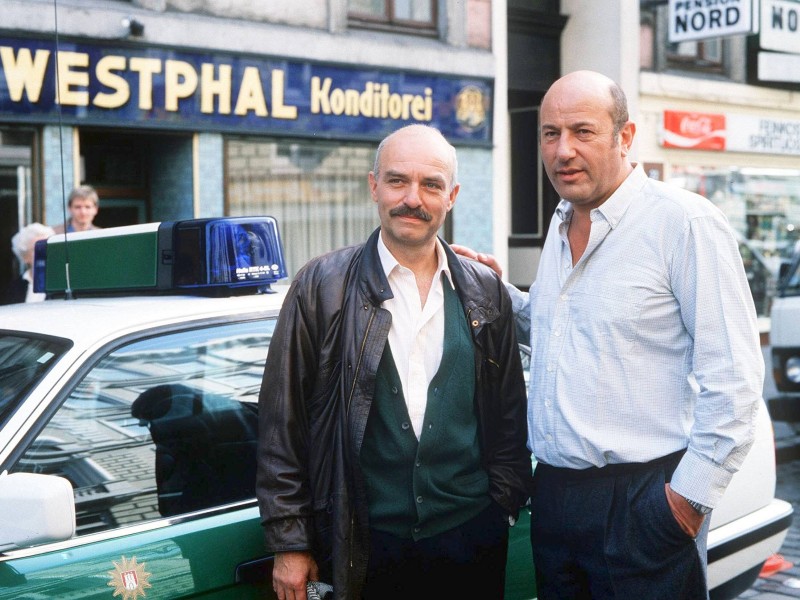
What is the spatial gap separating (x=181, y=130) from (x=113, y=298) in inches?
258

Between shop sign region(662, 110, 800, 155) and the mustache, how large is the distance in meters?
11.5

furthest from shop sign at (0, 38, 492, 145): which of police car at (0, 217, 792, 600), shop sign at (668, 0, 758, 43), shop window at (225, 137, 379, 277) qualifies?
police car at (0, 217, 792, 600)

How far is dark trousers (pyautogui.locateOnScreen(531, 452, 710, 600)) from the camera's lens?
2.54 metres

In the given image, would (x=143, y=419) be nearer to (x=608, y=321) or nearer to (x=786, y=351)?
(x=608, y=321)

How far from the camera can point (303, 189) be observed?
1101 centimetres

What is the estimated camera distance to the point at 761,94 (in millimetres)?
14953

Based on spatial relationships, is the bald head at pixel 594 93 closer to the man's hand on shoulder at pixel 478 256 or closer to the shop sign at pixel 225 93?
the man's hand on shoulder at pixel 478 256

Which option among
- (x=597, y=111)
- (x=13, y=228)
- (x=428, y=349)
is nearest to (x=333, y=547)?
(x=428, y=349)

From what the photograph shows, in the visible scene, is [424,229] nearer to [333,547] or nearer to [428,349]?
[428,349]

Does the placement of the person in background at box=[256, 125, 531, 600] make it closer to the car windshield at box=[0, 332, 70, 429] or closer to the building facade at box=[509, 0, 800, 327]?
the car windshield at box=[0, 332, 70, 429]

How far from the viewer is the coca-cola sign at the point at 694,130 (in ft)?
44.7

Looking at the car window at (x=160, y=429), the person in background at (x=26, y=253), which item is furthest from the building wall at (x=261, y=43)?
the car window at (x=160, y=429)

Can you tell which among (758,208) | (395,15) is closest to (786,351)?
(395,15)

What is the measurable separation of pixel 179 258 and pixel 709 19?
1100 centimetres
